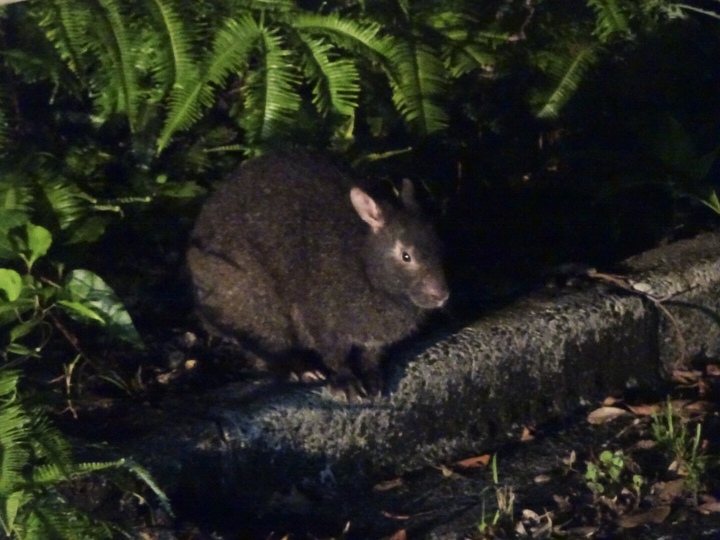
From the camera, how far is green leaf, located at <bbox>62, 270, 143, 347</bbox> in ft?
14.7

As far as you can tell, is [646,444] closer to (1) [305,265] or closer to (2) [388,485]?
(2) [388,485]

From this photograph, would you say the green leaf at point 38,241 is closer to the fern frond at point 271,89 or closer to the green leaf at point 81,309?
the green leaf at point 81,309

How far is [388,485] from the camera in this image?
484cm

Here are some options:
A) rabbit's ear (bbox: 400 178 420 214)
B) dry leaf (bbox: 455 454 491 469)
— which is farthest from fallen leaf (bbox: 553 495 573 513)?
rabbit's ear (bbox: 400 178 420 214)

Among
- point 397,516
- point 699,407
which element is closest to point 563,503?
point 397,516

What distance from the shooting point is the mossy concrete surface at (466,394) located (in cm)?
450

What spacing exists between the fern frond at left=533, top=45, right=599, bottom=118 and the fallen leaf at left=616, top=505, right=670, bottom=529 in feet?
7.32

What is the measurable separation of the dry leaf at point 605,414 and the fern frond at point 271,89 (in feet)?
6.37

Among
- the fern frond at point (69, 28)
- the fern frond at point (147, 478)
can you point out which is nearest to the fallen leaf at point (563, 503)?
the fern frond at point (147, 478)

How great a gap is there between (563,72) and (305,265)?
1.73 metres

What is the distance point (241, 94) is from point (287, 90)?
65 centimetres

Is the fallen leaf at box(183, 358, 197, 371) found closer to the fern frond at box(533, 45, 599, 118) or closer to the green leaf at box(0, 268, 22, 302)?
the green leaf at box(0, 268, 22, 302)

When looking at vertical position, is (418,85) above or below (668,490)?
above

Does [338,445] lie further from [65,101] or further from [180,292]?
[65,101]
